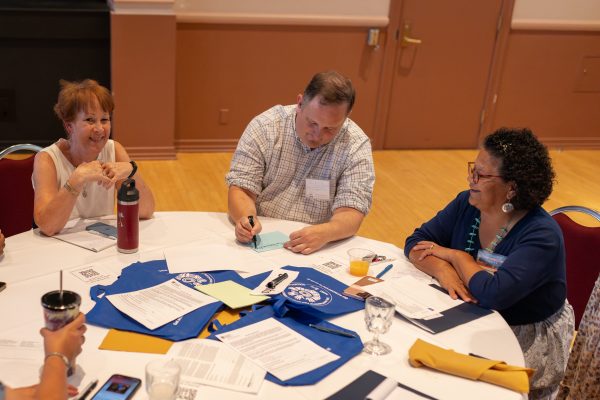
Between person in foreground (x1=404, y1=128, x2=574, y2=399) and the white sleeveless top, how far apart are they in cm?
127

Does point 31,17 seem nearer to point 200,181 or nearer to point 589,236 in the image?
point 200,181

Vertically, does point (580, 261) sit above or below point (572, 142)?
above

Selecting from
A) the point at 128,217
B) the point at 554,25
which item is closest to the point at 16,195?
the point at 128,217

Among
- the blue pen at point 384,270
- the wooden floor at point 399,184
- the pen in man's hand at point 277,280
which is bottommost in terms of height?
the wooden floor at point 399,184

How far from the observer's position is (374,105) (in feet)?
20.2

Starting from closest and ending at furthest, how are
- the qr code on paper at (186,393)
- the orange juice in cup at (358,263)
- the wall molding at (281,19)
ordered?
the qr code on paper at (186,393), the orange juice in cup at (358,263), the wall molding at (281,19)

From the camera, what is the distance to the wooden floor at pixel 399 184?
→ 4750mm

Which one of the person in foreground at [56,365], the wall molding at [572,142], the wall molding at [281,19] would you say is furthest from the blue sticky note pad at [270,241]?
the wall molding at [572,142]

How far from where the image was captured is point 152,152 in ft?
18.4

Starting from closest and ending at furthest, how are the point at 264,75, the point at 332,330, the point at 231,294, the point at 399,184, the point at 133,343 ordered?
1. the point at 133,343
2. the point at 332,330
3. the point at 231,294
4. the point at 399,184
5. the point at 264,75

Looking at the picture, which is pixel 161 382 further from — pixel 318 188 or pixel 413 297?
pixel 318 188

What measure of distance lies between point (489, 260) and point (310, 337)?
0.82 m

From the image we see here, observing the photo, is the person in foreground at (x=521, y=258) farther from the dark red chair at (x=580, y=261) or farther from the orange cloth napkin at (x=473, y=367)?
the orange cloth napkin at (x=473, y=367)

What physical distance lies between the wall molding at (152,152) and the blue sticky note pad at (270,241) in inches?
132
